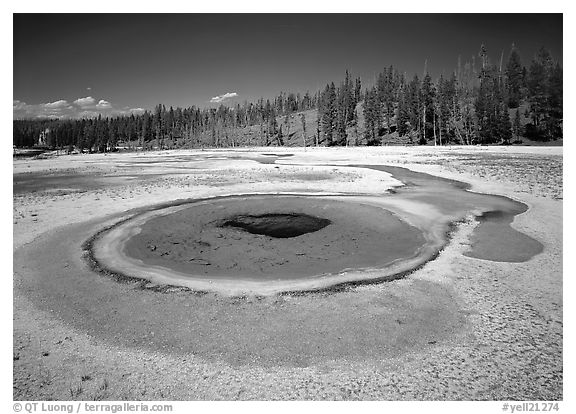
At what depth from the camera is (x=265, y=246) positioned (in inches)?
508

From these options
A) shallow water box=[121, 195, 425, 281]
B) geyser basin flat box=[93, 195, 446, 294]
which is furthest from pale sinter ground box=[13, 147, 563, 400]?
shallow water box=[121, 195, 425, 281]

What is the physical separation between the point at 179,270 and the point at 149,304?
2251mm

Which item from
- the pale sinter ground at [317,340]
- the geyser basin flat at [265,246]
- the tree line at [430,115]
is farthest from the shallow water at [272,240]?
the tree line at [430,115]

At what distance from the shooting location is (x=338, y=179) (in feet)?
93.8

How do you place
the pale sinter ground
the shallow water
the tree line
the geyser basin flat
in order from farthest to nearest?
1. the tree line
2. the shallow water
3. the geyser basin flat
4. the pale sinter ground

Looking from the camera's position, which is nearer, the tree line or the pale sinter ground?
the pale sinter ground

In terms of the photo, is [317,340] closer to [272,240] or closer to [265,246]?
[265,246]

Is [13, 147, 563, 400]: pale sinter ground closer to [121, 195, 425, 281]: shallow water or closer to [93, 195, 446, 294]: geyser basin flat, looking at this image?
[93, 195, 446, 294]: geyser basin flat

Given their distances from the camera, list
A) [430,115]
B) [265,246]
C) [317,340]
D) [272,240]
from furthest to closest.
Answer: [430,115]
[272,240]
[265,246]
[317,340]

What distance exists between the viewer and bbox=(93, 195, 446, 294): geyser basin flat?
10.0m

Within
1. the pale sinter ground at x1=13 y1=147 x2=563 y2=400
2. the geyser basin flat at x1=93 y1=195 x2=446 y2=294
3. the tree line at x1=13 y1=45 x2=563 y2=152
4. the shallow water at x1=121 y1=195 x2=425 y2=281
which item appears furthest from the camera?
the tree line at x1=13 y1=45 x2=563 y2=152

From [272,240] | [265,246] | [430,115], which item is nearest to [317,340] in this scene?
[265,246]

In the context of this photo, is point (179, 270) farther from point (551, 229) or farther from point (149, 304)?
point (551, 229)

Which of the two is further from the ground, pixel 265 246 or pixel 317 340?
pixel 265 246
